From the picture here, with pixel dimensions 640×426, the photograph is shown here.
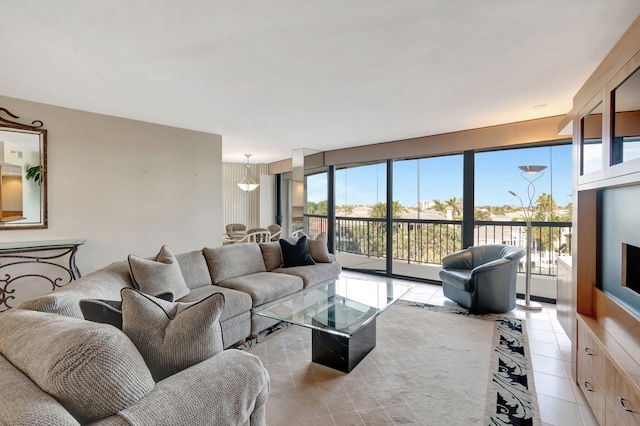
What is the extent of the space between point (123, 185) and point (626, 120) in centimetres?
484

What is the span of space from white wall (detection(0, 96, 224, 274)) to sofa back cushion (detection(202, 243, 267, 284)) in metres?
1.34

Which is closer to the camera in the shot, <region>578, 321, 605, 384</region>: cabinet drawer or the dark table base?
<region>578, 321, 605, 384</region>: cabinet drawer

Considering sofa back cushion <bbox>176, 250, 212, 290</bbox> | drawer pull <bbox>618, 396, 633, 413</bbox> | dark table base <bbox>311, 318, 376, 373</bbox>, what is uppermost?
sofa back cushion <bbox>176, 250, 212, 290</bbox>

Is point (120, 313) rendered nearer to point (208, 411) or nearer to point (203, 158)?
point (208, 411)

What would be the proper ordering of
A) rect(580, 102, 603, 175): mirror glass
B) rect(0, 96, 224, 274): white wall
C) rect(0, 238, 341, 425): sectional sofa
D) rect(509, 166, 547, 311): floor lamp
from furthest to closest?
rect(509, 166, 547, 311): floor lamp → rect(0, 96, 224, 274): white wall → rect(580, 102, 603, 175): mirror glass → rect(0, 238, 341, 425): sectional sofa

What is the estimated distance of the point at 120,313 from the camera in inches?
53.9

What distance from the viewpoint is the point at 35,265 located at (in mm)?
3377

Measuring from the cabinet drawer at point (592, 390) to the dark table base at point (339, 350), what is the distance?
145cm

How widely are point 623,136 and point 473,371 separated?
186 centimetres

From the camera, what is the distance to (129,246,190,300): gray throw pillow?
8.00 feet

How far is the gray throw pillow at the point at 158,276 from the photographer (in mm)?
2438

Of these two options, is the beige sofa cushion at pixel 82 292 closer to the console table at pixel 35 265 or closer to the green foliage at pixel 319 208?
the console table at pixel 35 265

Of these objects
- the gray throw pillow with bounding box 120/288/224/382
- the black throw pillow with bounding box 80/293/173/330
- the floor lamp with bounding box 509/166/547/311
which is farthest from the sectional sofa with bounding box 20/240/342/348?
the floor lamp with bounding box 509/166/547/311

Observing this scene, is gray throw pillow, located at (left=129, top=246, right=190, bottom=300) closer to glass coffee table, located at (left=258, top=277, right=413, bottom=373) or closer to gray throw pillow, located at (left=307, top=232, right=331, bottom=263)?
glass coffee table, located at (left=258, top=277, right=413, bottom=373)
